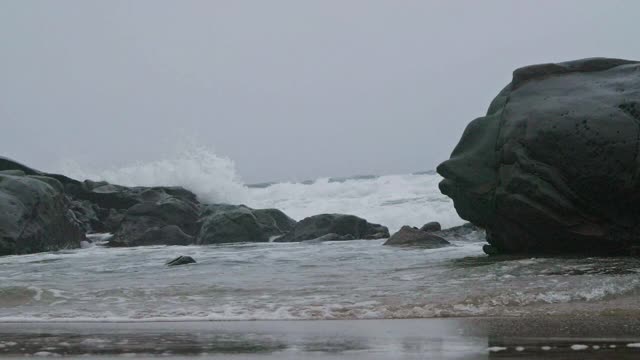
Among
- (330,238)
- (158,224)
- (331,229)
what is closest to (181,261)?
(330,238)

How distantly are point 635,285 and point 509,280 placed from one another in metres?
1.18

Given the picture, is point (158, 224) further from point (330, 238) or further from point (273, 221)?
point (330, 238)

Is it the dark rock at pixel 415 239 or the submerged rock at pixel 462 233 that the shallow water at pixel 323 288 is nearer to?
the dark rock at pixel 415 239

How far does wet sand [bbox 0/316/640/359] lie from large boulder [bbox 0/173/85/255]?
8.79 meters

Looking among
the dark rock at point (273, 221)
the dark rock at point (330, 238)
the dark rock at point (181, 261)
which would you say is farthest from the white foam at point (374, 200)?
the dark rock at point (181, 261)

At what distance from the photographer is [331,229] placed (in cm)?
1591

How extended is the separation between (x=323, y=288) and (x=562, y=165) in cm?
350

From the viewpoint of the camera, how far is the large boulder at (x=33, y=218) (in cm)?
1365

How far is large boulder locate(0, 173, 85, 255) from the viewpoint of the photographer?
1365cm

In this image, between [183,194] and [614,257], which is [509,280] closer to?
[614,257]

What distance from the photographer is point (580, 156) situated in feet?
27.7

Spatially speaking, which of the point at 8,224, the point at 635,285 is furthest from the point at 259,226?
the point at 635,285

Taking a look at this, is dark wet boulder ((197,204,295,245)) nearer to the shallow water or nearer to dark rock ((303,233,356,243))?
dark rock ((303,233,356,243))

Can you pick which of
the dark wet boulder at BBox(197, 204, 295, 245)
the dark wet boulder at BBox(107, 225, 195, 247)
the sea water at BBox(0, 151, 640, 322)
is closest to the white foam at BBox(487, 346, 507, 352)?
the sea water at BBox(0, 151, 640, 322)
